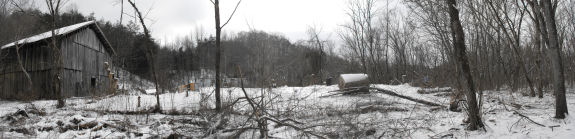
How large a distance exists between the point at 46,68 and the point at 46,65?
0.63 ft

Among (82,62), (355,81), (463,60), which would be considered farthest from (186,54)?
(463,60)

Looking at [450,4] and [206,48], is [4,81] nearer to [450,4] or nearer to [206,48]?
[450,4]

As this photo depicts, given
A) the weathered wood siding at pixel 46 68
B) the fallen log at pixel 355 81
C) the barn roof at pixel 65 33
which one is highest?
the barn roof at pixel 65 33

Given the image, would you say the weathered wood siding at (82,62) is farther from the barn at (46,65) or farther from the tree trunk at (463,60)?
the tree trunk at (463,60)

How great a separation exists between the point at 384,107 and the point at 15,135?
27.1 feet

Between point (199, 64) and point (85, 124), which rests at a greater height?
point (199, 64)

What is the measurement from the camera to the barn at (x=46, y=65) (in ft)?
58.8

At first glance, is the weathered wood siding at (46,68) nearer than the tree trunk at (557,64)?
No

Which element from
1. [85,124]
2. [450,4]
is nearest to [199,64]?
[85,124]

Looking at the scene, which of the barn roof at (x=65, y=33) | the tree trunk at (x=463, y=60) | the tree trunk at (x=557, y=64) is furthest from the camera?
the barn roof at (x=65, y=33)

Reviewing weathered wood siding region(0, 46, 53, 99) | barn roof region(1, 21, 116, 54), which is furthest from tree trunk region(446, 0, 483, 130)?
weathered wood siding region(0, 46, 53, 99)

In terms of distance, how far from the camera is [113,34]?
36688 millimetres

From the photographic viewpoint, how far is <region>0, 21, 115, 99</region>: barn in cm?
1792

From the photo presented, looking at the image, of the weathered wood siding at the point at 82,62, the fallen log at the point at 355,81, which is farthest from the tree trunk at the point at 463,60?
the weathered wood siding at the point at 82,62
